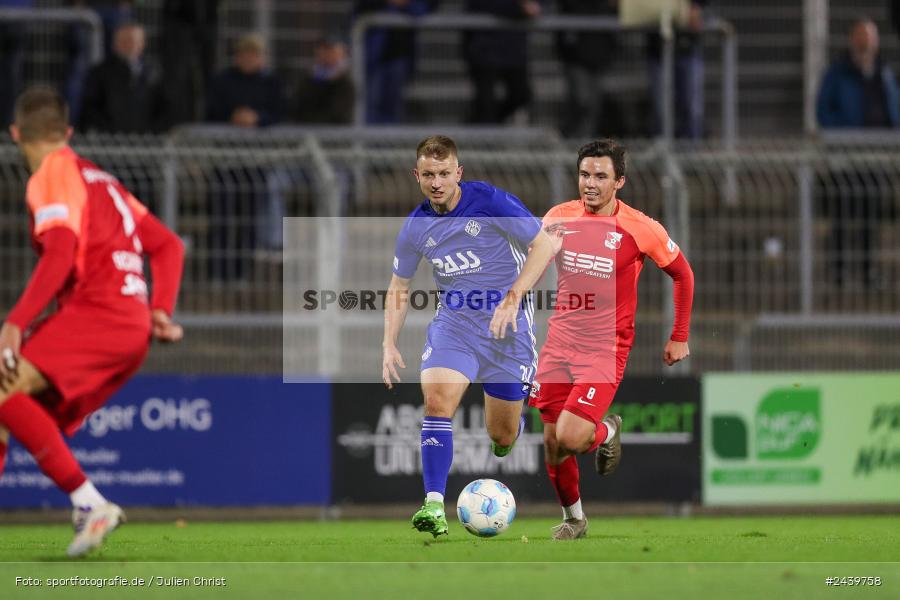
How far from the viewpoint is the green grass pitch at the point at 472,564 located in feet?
23.1

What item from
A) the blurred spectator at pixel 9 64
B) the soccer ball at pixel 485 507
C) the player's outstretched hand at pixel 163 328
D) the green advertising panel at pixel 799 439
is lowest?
the green advertising panel at pixel 799 439

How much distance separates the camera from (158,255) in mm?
8672

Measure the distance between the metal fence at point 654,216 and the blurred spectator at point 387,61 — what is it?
2017 millimetres

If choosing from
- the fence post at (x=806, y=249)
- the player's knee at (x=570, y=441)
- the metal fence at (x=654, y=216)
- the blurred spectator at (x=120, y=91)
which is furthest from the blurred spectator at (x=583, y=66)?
the player's knee at (x=570, y=441)

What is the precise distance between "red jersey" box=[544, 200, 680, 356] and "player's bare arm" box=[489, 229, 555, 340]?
23 centimetres

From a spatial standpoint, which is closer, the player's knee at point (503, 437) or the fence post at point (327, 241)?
the player's knee at point (503, 437)

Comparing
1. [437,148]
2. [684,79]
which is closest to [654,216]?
[684,79]

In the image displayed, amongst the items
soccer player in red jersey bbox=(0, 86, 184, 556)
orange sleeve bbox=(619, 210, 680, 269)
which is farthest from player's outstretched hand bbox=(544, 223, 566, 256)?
soccer player in red jersey bbox=(0, 86, 184, 556)

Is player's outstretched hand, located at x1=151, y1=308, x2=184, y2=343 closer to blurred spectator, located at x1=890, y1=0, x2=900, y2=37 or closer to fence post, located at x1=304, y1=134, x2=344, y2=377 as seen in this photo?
fence post, located at x1=304, y1=134, x2=344, y2=377

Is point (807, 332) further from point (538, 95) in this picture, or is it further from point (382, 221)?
point (538, 95)

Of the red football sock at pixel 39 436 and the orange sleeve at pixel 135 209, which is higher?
the orange sleeve at pixel 135 209

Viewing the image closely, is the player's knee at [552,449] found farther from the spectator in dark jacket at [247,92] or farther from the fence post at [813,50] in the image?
the fence post at [813,50]

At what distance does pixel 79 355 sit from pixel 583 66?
10.0 m

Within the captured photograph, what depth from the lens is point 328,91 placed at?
16.5 meters
